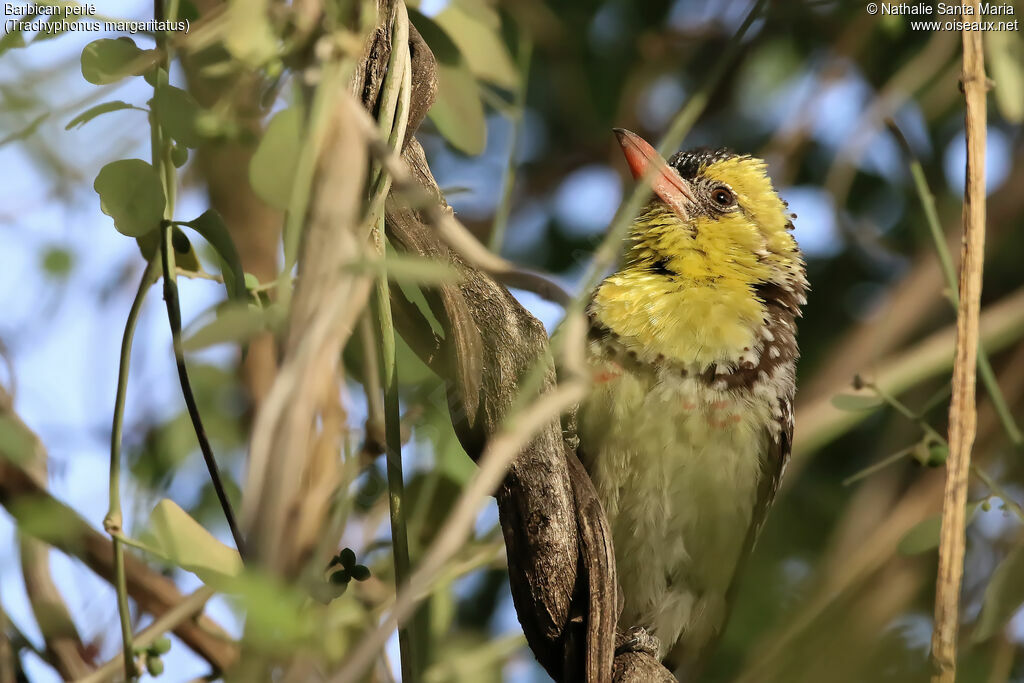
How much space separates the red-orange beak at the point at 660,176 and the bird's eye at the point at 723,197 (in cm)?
8

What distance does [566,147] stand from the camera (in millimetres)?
3959

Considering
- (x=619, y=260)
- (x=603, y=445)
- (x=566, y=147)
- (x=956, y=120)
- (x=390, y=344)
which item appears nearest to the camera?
(x=390, y=344)

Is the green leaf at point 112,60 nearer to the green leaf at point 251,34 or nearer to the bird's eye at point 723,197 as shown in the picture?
the green leaf at point 251,34

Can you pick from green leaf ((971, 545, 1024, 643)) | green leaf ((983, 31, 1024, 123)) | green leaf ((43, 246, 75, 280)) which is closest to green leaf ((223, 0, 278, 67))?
green leaf ((43, 246, 75, 280))

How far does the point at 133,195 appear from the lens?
1.52 m

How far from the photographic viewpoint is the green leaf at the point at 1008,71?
225 centimetres

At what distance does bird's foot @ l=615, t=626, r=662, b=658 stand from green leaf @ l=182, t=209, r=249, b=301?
3.58 feet

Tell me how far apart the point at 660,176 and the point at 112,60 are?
1641 millimetres

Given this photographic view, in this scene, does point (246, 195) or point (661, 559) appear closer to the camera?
point (661, 559)

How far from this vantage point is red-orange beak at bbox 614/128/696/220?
268 cm

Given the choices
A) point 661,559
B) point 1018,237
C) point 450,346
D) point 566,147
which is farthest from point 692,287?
point 1018,237

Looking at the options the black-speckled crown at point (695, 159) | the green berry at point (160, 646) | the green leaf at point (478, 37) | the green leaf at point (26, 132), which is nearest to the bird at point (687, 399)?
the black-speckled crown at point (695, 159)

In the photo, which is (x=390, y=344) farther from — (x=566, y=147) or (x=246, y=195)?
(x=566, y=147)

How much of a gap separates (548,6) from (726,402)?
164 centimetres
